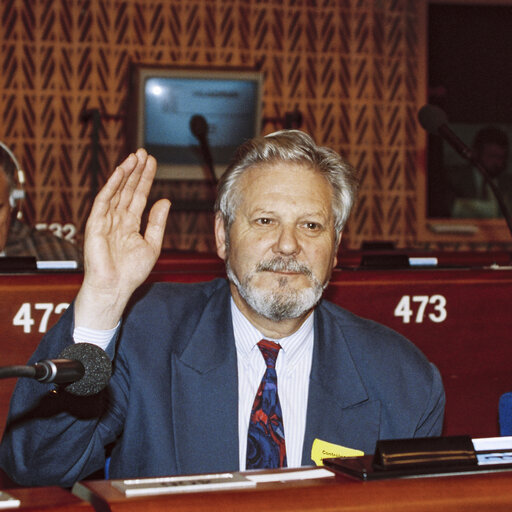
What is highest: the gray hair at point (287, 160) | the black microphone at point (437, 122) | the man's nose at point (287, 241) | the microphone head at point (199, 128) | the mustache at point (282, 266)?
the microphone head at point (199, 128)

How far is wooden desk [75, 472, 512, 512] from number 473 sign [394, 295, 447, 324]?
4.75ft

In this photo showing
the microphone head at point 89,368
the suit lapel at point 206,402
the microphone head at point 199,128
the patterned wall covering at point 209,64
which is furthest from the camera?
the patterned wall covering at point 209,64

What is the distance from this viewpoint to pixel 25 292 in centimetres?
185

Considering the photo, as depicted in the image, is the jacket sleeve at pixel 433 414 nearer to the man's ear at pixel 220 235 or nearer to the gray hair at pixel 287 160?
the gray hair at pixel 287 160

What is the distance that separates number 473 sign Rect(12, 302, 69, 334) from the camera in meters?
1.84

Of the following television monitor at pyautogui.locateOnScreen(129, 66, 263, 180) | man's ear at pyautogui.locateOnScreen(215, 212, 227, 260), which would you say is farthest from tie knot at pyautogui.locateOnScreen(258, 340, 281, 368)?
television monitor at pyautogui.locateOnScreen(129, 66, 263, 180)

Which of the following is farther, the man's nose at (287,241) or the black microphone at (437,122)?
the black microphone at (437,122)

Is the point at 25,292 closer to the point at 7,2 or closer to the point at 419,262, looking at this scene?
the point at 419,262

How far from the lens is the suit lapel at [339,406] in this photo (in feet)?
4.99

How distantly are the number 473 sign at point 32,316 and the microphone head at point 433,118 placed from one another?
4.82ft

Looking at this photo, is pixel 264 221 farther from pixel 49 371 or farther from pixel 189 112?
pixel 189 112

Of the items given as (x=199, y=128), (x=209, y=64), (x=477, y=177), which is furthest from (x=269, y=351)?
(x=477, y=177)

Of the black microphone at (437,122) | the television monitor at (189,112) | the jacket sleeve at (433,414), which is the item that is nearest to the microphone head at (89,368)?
the jacket sleeve at (433,414)

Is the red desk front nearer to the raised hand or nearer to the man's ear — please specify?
the man's ear
